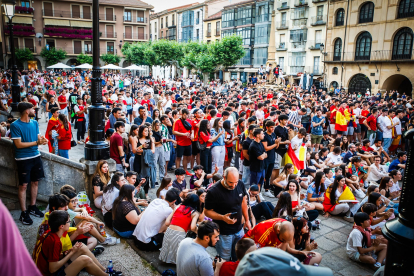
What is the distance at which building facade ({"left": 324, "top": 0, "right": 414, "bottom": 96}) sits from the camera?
27.4 m

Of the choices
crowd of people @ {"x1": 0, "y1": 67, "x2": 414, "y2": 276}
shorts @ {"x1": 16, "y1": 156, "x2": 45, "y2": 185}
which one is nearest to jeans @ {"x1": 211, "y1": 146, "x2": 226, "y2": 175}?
crowd of people @ {"x1": 0, "y1": 67, "x2": 414, "y2": 276}

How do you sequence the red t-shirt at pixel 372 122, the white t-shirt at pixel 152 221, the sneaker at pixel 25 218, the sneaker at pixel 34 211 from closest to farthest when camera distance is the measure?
1. the white t-shirt at pixel 152 221
2. the sneaker at pixel 25 218
3. the sneaker at pixel 34 211
4. the red t-shirt at pixel 372 122

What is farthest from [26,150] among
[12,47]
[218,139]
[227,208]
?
[12,47]

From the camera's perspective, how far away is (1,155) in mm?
5914

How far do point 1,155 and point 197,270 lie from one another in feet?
15.1

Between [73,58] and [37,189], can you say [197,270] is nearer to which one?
[37,189]

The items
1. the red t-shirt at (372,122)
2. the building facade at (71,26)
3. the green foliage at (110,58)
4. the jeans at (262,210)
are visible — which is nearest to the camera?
the jeans at (262,210)

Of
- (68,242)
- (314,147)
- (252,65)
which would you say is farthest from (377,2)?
(68,242)

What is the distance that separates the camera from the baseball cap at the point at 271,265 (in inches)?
57.3

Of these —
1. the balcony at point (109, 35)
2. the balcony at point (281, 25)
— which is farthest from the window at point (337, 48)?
the balcony at point (109, 35)

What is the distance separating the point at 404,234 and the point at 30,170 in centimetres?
603

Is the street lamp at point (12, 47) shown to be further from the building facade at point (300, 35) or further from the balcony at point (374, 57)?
the building facade at point (300, 35)

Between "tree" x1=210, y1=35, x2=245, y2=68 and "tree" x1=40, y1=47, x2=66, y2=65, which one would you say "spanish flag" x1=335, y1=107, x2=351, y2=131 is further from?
"tree" x1=40, y1=47, x2=66, y2=65

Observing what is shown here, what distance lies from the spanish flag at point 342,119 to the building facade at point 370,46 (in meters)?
19.3
